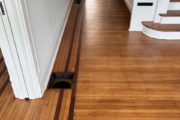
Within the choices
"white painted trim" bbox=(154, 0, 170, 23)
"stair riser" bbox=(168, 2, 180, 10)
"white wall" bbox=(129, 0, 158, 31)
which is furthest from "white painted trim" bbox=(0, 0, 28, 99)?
"stair riser" bbox=(168, 2, 180, 10)

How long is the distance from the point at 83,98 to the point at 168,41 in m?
1.92

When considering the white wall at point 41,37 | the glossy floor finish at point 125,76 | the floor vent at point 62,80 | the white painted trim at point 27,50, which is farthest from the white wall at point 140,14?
the white painted trim at point 27,50

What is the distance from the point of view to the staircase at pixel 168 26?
2883 millimetres

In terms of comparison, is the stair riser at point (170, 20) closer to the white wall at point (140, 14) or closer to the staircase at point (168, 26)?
the staircase at point (168, 26)

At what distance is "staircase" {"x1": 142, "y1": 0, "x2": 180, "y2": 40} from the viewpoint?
2.88 m

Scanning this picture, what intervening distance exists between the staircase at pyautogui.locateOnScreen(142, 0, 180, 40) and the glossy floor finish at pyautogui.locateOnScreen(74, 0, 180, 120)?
0.40ft

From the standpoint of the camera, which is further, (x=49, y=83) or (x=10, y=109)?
(x=49, y=83)

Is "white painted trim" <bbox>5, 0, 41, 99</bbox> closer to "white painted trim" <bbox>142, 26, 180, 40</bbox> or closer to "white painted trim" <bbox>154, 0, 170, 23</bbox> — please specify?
"white painted trim" <bbox>142, 26, 180, 40</bbox>

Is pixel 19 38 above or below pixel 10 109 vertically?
above

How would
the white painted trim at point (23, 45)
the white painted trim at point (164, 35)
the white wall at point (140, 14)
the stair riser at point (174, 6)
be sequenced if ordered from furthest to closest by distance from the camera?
the stair riser at point (174, 6) < the white wall at point (140, 14) < the white painted trim at point (164, 35) < the white painted trim at point (23, 45)

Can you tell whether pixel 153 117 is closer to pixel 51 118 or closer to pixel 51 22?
pixel 51 118

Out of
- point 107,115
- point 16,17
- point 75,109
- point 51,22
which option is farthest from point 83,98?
point 51,22

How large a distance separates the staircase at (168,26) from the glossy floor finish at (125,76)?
123 millimetres

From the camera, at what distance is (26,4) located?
4.65 feet
